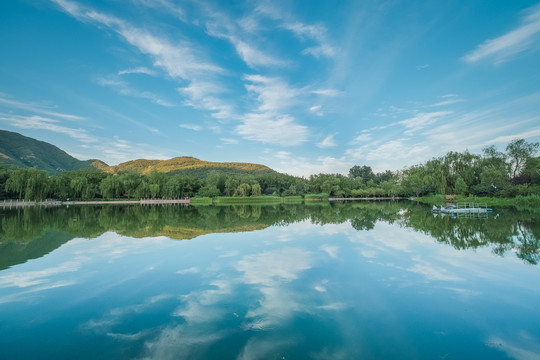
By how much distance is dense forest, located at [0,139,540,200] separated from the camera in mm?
38344

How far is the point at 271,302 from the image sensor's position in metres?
4.93

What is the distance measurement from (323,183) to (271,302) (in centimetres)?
6245

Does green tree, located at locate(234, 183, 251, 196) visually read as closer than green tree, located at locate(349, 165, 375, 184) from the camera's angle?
Yes

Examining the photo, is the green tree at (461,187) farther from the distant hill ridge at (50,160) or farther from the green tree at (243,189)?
the distant hill ridge at (50,160)

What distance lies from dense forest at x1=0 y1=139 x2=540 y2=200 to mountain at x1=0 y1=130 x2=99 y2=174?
7022 cm

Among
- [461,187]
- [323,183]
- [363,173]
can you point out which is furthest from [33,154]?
[461,187]

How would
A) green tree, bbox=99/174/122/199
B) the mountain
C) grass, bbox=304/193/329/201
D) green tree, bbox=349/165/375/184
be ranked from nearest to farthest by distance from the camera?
1. green tree, bbox=99/174/122/199
2. grass, bbox=304/193/329/201
3. green tree, bbox=349/165/375/184
4. the mountain

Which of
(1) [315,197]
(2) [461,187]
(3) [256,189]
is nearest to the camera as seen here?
(2) [461,187]

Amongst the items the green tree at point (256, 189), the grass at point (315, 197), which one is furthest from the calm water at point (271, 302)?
the green tree at point (256, 189)

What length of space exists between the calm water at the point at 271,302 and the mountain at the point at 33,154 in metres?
126

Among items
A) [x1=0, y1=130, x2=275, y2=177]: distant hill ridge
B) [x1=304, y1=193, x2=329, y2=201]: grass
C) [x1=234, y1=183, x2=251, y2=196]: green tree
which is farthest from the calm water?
[x1=0, y1=130, x2=275, y2=177]: distant hill ridge

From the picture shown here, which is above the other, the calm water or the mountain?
the mountain

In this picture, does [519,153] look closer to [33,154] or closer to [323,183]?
[323,183]

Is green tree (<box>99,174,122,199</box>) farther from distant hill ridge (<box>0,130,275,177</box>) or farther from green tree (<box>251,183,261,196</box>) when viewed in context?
distant hill ridge (<box>0,130,275,177</box>)
